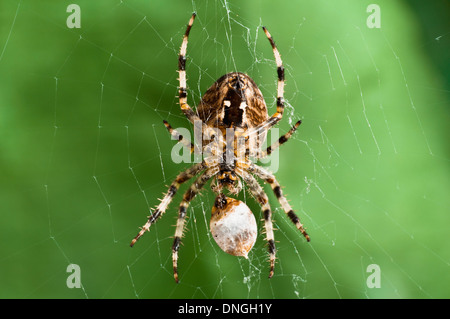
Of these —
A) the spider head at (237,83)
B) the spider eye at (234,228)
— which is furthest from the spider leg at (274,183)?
the spider head at (237,83)

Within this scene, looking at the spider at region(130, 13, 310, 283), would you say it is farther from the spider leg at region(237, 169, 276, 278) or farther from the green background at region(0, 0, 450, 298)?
the green background at region(0, 0, 450, 298)

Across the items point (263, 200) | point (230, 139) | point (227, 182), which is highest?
point (230, 139)

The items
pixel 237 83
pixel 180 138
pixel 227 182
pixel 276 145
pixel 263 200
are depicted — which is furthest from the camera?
pixel 263 200

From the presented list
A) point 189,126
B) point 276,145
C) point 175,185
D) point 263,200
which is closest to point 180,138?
point 189,126

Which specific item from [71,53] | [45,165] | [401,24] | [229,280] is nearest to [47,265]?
[45,165]

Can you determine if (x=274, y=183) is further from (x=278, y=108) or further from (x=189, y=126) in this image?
(x=189, y=126)

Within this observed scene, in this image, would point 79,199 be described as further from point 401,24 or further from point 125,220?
point 401,24
